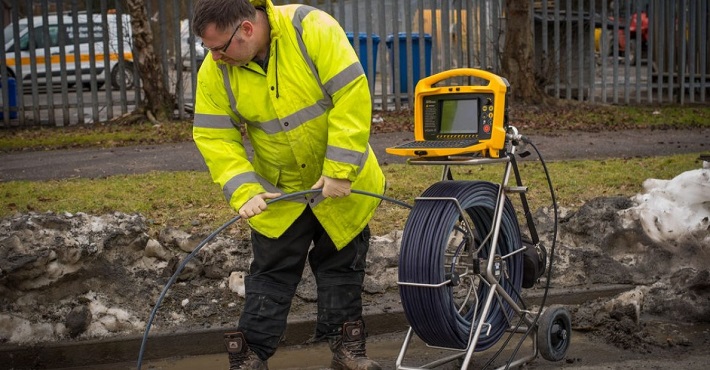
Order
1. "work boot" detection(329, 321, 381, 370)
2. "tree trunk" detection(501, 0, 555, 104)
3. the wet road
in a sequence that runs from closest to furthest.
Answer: "work boot" detection(329, 321, 381, 370) → the wet road → "tree trunk" detection(501, 0, 555, 104)

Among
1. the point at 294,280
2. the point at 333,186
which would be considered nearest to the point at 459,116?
the point at 333,186

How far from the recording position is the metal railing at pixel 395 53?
1502cm

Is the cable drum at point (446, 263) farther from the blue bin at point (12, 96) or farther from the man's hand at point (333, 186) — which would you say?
the blue bin at point (12, 96)

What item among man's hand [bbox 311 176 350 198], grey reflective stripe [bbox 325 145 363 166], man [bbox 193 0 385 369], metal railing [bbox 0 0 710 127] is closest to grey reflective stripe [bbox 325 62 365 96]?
man [bbox 193 0 385 369]

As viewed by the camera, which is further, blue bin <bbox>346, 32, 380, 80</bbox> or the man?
blue bin <bbox>346, 32, 380, 80</bbox>

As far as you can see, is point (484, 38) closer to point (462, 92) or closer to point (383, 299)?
point (383, 299)

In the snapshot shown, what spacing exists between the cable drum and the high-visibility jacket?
40cm

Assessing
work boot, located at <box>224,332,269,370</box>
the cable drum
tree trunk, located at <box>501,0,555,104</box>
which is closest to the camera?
the cable drum

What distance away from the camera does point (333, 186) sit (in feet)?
14.9

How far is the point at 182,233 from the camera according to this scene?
21.6ft

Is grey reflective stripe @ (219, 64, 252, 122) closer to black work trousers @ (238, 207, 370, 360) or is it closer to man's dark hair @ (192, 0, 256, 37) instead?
man's dark hair @ (192, 0, 256, 37)

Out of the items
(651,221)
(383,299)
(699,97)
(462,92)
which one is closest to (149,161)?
(383,299)

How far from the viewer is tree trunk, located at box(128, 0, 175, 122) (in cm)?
1420

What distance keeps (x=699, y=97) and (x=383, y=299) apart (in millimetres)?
13384
